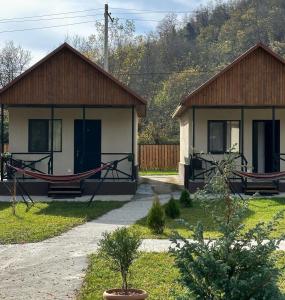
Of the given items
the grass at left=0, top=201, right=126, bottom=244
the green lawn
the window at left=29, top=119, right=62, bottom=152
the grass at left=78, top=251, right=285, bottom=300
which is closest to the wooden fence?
the window at left=29, top=119, right=62, bottom=152

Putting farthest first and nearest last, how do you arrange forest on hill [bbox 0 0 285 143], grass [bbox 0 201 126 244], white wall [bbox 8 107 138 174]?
forest on hill [bbox 0 0 285 143], white wall [bbox 8 107 138 174], grass [bbox 0 201 126 244]

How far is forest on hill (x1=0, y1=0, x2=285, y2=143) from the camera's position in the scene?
4297 centimetres

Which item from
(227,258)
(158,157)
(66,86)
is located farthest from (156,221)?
(158,157)

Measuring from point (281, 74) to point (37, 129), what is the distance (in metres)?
8.34

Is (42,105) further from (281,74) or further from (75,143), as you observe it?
(281,74)

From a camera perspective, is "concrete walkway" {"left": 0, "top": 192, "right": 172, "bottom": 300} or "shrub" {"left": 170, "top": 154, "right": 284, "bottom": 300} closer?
"shrub" {"left": 170, "top": 154, "right": 284, "bottom": 300}

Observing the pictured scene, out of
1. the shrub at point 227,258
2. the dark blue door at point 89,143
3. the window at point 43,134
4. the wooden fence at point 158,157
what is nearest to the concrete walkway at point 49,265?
the shrub at point 227,258

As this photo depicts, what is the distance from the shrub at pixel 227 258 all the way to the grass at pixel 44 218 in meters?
6.14

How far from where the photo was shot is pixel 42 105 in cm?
1853

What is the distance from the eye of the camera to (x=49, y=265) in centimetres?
813

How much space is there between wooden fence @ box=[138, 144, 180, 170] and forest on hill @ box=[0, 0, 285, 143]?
4.31 m

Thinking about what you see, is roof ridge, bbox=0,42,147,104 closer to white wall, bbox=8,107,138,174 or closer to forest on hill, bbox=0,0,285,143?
white wall, bbox=8,107,138,174

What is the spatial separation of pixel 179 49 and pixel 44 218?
3999cm

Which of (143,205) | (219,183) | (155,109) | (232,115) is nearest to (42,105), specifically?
(143,205)
